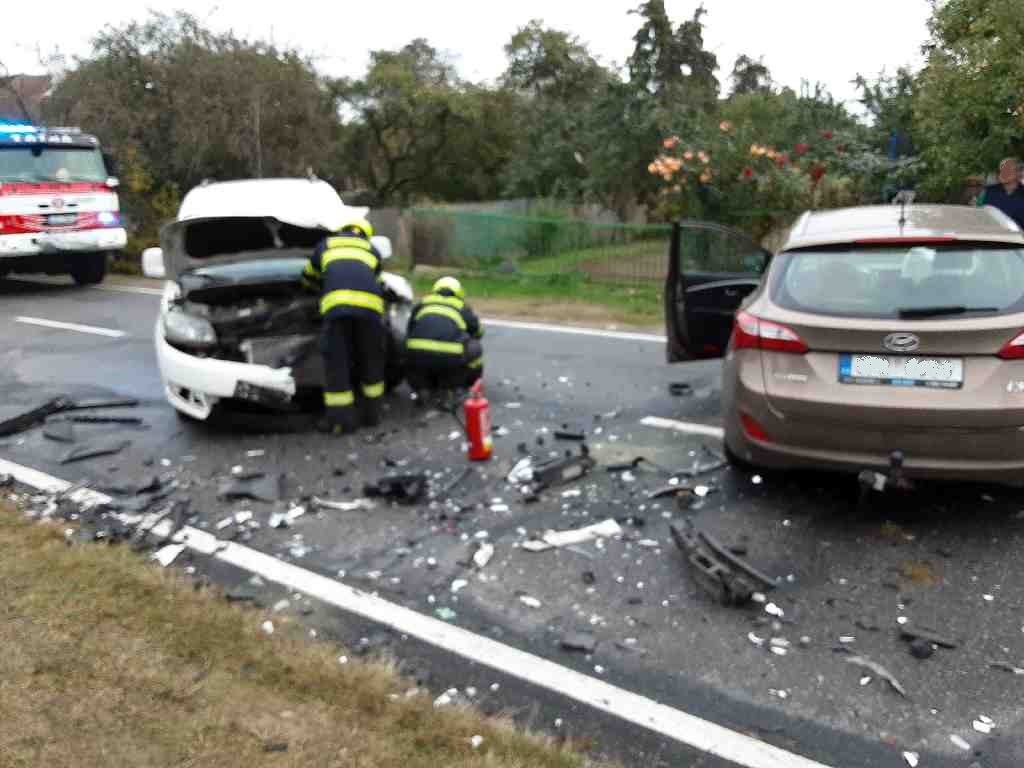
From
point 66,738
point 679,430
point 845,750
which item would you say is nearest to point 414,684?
Answer: point 66,738

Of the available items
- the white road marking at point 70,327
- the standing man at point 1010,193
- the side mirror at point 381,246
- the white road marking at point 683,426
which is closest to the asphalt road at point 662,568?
the white road marking at point 683,426

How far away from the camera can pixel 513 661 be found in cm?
363

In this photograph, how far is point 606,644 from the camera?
3752mm

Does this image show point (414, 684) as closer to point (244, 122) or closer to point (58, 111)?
point (244, 122)

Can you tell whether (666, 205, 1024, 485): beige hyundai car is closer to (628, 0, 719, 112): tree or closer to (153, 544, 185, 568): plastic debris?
(153, 544, 185, 568): plastic debris

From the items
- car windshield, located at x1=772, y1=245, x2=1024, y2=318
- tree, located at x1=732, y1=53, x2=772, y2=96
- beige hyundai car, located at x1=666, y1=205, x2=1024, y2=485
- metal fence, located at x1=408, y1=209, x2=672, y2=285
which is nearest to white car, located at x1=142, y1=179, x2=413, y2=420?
beige hyundai car, located at x1=666, y1=205, x2=1024, y2=485

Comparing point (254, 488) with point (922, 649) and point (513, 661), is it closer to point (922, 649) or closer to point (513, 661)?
point (513, 661)

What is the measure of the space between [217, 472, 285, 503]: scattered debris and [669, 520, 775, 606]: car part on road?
2499 mm

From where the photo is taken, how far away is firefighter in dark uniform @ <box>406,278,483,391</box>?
714 centimetres

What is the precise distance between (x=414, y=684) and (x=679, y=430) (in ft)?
11.6

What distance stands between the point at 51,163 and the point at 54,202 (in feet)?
2.63

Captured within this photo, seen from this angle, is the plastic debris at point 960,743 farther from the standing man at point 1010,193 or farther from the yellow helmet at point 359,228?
the standing man at point 1010,193

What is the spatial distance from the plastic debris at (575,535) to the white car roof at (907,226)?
1.83 metres

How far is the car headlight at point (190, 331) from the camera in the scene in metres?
6.70
